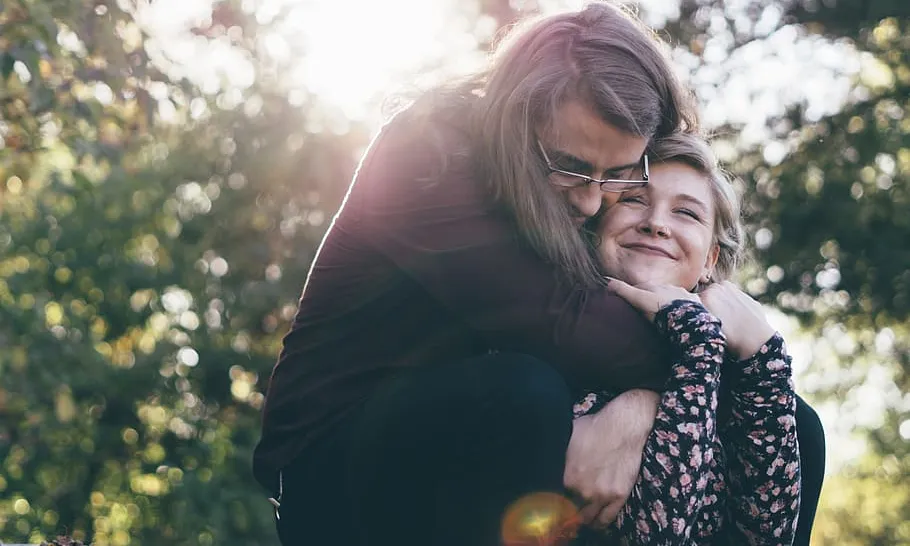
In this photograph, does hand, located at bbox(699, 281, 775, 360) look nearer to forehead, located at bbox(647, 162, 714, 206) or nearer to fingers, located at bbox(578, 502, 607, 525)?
forehead, located at bbox(647, 162, 714, 206)

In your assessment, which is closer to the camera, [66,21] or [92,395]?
[66,21]

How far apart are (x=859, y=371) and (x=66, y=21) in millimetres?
8374

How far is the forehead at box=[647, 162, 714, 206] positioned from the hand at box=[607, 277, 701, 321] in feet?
0.93

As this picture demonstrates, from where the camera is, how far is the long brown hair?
7.47 feet

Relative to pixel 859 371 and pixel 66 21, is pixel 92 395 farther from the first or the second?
pixel 859 371

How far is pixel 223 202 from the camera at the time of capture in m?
6.52

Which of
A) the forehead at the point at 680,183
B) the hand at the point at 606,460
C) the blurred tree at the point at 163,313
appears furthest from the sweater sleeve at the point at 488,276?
the blurred tree at the point at 163,313

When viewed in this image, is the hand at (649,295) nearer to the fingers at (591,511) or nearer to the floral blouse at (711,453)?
the floral blouse at (711,453)

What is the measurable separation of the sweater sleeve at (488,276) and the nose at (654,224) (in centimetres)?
31

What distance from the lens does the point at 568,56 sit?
7.87ft

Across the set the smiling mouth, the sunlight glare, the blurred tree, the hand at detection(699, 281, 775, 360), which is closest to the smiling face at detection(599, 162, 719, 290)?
the smiling mouth

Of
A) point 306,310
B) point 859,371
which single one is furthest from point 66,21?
point 859,371

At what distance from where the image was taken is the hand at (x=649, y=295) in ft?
7.52

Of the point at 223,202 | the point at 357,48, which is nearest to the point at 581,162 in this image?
the point at 357,48
